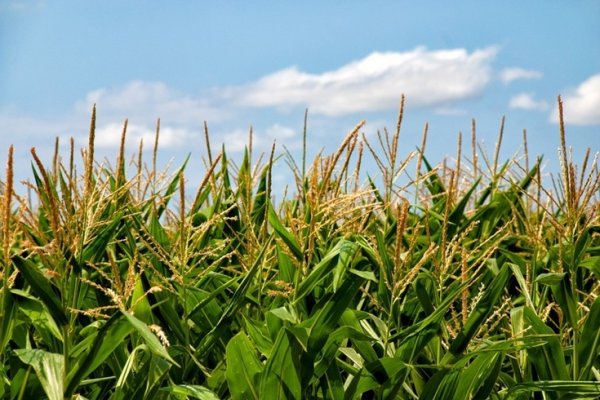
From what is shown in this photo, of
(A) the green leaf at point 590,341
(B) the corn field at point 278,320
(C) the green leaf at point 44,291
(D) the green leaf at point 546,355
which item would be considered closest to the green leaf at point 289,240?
(B) the corn field at point 278,320

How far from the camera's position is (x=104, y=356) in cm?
225

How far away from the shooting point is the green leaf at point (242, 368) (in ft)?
7.72

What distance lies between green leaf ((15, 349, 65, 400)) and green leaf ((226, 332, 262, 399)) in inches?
18.0

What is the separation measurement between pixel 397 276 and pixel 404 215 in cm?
28

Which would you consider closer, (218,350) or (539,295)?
(218,350)

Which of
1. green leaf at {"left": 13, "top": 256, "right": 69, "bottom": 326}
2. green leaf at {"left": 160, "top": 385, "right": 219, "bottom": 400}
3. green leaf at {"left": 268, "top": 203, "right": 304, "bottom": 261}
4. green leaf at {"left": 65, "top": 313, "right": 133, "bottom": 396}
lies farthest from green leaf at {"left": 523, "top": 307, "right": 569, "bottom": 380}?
green leaf at {"left": 13, "top": 256, "right": 69, "bottom": 326}

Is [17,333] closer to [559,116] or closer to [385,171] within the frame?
[385,171]

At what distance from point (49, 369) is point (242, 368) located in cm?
52

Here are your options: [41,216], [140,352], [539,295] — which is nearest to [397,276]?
[140,352]

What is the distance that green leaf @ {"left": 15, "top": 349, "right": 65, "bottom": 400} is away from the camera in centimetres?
212

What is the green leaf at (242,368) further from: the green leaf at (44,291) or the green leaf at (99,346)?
the green leaf at (44,291)

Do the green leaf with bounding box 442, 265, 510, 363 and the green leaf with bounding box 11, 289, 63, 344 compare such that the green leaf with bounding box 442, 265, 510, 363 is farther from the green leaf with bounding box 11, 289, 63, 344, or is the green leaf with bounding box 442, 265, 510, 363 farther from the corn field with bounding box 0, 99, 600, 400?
the green leaf with bounding box 11, 289, 63, 344

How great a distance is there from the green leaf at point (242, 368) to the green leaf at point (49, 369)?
456 mm

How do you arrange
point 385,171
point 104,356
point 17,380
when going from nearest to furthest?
1. point 104,356
2. point 17,380
3. point 385,171
